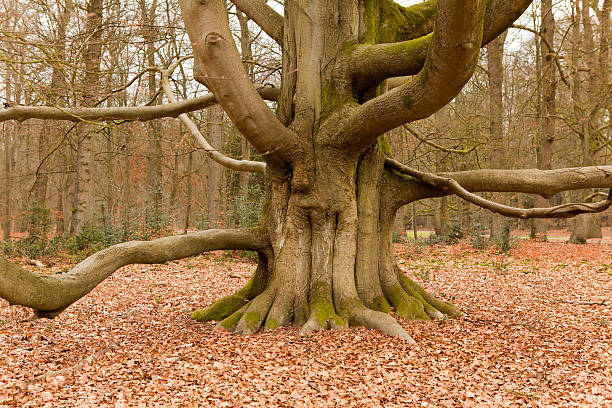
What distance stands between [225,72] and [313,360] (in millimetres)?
2721

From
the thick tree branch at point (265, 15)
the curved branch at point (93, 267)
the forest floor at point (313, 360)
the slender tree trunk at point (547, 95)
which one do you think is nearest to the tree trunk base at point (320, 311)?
the forest floor at point (313, 360)

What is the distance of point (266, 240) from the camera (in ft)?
17.9

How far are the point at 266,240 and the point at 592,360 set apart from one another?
11.8ft

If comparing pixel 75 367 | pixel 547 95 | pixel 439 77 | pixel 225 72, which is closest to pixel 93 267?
pixel 75 367

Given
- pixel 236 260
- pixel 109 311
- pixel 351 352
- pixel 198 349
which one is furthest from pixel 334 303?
pixel 236 260

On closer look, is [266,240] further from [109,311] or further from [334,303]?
[109,311]

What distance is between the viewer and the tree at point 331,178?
4.48m

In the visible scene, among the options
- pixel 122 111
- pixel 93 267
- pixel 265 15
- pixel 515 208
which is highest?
pixel 265 15

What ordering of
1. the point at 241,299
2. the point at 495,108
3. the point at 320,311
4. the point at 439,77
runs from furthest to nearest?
1. the point at 495,108
2. the point at 241,299
3. the point at 320,311
4. the point at 439,77

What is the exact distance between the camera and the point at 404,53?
14.6ft

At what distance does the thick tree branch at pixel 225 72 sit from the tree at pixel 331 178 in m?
0.02

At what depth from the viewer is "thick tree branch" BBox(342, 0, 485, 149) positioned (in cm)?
294

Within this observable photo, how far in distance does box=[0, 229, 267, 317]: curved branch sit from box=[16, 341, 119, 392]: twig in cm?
48

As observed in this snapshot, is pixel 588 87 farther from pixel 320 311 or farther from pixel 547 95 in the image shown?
pixel 320 311
